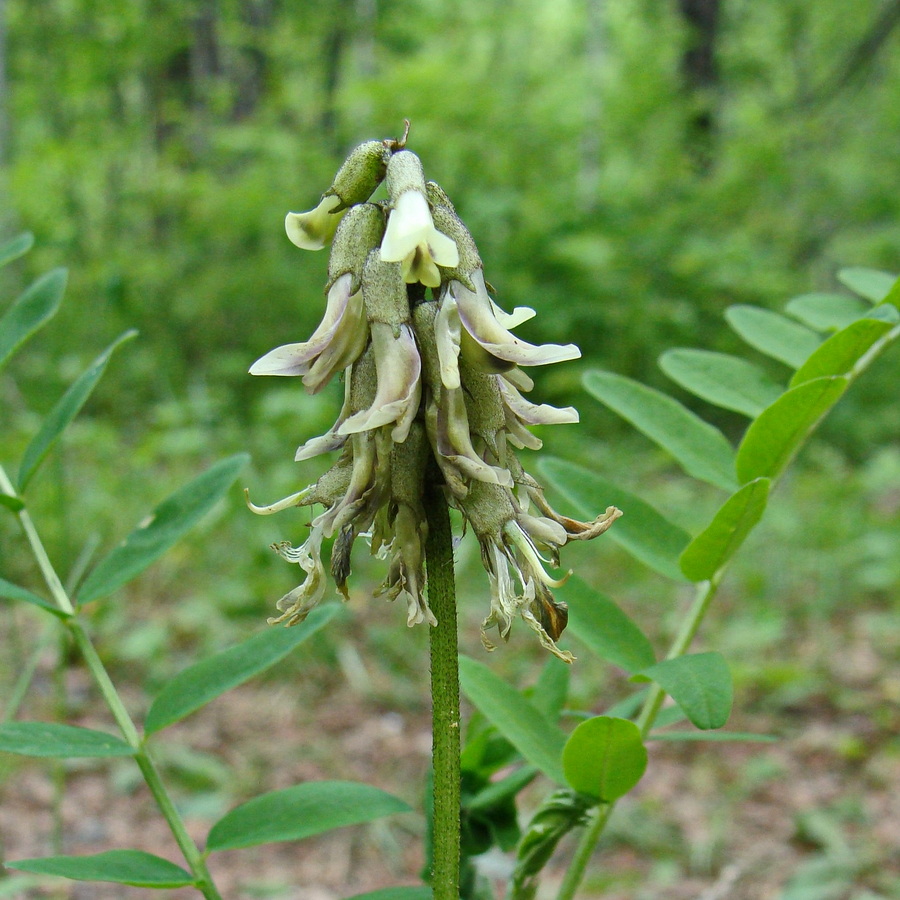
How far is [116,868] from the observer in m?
1.06

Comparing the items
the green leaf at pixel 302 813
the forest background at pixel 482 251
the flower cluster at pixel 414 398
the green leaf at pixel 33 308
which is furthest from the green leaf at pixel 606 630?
the forest background at pixel 482 251

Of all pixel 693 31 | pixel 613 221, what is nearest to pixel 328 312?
pixel 613 221

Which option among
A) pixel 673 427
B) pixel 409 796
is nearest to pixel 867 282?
pixel 673 427

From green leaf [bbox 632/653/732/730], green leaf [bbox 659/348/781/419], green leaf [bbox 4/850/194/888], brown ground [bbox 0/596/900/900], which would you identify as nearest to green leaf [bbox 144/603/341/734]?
green leaf [bbox 4/850/194/888]

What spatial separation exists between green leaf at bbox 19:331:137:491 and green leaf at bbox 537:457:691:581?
2.04 feet

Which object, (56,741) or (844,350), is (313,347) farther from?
(844,350)

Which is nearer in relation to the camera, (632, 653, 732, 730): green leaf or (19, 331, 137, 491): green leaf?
(632, 653, 732, 730): green leaf

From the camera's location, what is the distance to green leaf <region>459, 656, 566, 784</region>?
1.20m

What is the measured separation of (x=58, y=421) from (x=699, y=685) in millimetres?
923

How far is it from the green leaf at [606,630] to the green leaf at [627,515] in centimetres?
8

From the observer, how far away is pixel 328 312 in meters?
0.84

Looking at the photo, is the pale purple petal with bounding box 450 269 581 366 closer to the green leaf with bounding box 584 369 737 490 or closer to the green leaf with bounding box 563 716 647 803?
the green leaf with bounding box 563 716 647 803

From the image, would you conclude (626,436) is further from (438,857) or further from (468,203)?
(438,857)

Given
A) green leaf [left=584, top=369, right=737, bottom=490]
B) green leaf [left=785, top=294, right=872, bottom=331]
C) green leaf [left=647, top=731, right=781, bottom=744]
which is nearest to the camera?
green leaf [left=647, top=731, right=781, bottom=744]
